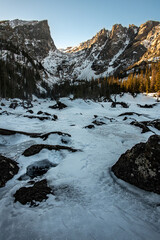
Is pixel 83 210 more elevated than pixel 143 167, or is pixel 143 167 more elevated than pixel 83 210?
pixel 143 167

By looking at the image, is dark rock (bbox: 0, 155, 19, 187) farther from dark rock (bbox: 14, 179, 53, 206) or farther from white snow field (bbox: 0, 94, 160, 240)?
dark rock (bbox: 14, 179, 53, 206)

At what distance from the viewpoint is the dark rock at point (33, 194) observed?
267cm

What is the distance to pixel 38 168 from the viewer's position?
13.8ft

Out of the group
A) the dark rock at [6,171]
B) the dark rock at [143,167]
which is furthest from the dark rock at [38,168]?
the dark rock at [143,167]

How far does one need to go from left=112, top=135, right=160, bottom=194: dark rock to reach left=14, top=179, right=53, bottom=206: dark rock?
218 cm

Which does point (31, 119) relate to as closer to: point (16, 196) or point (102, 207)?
point (16, 196)

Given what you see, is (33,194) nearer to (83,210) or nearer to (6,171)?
(83,210)

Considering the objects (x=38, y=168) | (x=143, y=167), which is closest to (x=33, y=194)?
(x=38, y=168)

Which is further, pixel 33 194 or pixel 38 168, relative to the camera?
pixel 38 168

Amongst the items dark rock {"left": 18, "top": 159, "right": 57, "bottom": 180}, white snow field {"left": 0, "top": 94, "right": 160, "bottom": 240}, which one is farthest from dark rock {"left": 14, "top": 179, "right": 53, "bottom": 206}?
dark rock {"left": 18, "top": 159, "right": 57, "bottom": 180}

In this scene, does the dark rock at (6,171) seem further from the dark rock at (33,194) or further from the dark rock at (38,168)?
the dark rock at (33,194)

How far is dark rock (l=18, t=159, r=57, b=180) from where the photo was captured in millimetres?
3882

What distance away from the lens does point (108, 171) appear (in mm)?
4086

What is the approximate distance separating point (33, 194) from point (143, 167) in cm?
292
